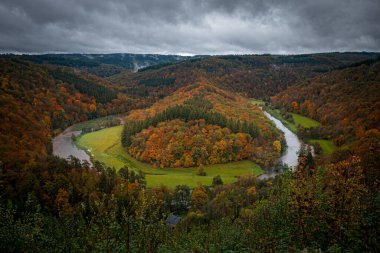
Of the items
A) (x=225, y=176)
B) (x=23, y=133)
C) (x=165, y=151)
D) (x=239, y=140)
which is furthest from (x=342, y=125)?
(x=23, y=133)

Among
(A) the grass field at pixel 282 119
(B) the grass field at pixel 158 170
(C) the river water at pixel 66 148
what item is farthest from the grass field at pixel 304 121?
(C) the river water at pixel 66 148

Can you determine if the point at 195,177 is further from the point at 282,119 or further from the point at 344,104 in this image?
the point at 344,104

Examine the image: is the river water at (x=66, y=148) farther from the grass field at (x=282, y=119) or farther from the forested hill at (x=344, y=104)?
the grass field at (x=282, y=119)

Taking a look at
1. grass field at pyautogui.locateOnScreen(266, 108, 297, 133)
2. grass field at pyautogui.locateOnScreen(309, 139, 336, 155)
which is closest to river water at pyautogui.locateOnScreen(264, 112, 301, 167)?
grass field at pyautogui.locateOnScreen(266, 108, 297, 133)

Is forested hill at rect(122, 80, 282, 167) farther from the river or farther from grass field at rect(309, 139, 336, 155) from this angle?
grass field at rect(309, 139, 336, 155)

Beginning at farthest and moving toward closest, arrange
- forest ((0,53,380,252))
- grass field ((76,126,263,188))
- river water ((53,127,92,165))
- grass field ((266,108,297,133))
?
grass field ((266,108,297,133)), river water ((53,127,92,165)), grass field ((76,126,263,188)), forest ((0,53,380,252))

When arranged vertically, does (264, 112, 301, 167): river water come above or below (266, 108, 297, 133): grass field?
below
